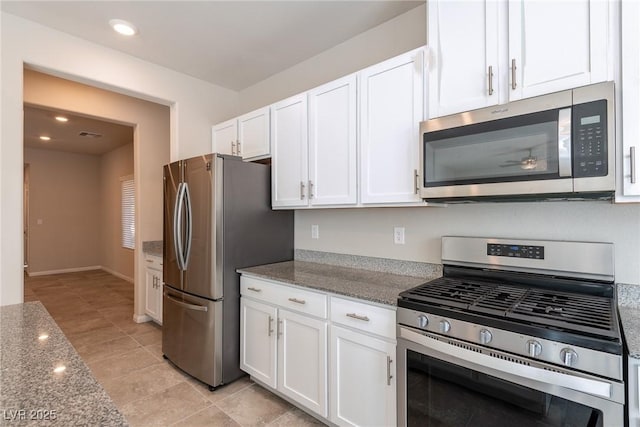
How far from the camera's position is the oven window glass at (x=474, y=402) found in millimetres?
1130

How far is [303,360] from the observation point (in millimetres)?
2039

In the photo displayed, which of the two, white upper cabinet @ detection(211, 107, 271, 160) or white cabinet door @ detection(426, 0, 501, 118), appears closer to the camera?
white cabinet door @ detection(426, 0, 501, 118)

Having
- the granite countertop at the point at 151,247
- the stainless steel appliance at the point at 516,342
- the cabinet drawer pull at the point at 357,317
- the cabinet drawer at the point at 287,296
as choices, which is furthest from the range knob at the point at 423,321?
the granite countertop at the point at 151,247

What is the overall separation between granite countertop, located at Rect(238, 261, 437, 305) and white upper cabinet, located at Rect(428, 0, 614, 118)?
1.00m

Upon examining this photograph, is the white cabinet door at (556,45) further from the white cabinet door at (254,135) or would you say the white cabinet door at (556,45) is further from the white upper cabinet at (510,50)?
the white cabinet door at (254,135)

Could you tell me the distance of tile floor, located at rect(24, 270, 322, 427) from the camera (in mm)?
2085

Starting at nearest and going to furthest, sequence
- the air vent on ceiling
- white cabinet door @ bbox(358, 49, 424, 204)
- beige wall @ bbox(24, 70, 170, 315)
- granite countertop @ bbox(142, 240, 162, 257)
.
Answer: white cabinet door @ bbox(358, 49, 424, 204), beige wall @ bbox(24, 70, 170, 315), granite countertop @ bbox(142, 240, 162, 257), the air vent on ceiling

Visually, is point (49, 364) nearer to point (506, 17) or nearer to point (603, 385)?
point (603, 385)

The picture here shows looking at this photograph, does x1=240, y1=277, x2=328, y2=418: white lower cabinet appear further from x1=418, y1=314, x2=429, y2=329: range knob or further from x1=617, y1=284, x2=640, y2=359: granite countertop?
x1=617, y1=284, x2=640, y2=359: granite countertop

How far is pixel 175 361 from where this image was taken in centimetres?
272

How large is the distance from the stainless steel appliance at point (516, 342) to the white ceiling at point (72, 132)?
4674 millimetres

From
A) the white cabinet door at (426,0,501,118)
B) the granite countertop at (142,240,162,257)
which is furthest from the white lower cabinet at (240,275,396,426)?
the granite countertop at (142,240,162,257)

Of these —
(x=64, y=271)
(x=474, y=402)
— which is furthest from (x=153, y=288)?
(x=64, y=271)

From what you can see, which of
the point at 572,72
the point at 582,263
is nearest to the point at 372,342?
the point at 582,263
